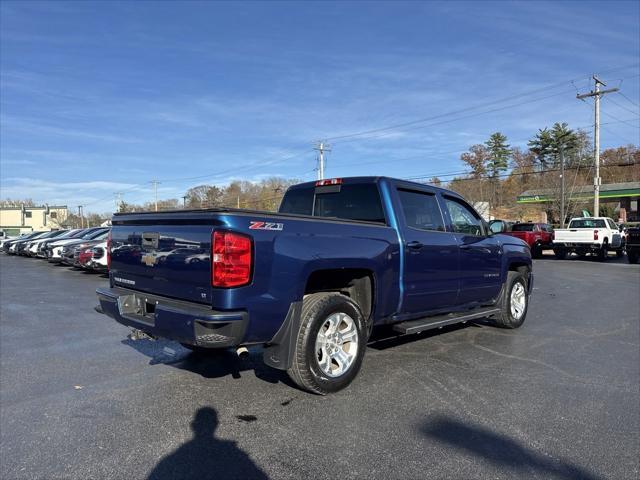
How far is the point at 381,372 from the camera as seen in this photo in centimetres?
496

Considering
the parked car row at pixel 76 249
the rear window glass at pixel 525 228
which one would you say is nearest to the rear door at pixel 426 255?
the parked car row at pixel 76 249

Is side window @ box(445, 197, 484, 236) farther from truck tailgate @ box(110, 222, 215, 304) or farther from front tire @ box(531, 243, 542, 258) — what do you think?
front tire @ box(531, 243, 542, 258)

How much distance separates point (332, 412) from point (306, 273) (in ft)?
3.77

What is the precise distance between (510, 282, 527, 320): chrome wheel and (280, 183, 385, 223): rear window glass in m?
3.11

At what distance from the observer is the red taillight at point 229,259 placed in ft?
11.6

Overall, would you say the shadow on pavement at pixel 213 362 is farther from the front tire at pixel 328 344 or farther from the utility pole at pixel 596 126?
the utility pole at pixel 596 126

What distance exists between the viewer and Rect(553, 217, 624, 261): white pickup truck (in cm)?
2177

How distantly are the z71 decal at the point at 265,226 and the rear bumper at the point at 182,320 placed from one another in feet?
2.11

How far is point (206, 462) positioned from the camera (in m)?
3.11

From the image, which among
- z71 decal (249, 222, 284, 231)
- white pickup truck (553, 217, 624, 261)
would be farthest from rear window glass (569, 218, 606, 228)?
z71 decal (249, 222, 284, 231)

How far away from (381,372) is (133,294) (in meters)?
2.56

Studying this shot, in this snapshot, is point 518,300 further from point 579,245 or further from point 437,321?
point 579,245

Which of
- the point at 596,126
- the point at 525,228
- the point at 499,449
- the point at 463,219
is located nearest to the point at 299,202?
the point at 463,219

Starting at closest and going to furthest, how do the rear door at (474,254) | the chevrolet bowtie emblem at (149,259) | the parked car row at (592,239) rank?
the chevrolet bowtie emblem at (149,259)
the rear door at (474,254)
the parked car row at (592,239)
